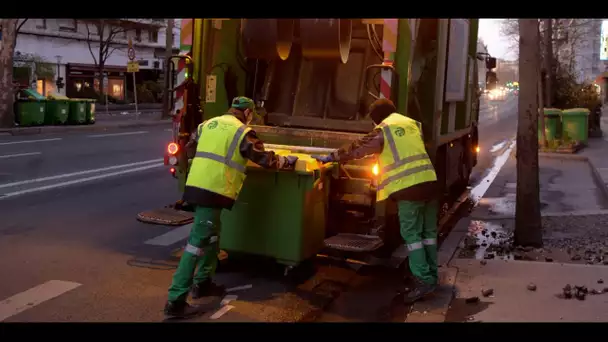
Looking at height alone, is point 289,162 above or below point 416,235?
above

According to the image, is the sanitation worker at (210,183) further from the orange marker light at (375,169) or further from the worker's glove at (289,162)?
the orange marker light at (375,169)

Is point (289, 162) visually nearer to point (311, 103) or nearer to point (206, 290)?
point (206, 290)

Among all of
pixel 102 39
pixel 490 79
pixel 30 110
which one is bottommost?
pixel 30 110

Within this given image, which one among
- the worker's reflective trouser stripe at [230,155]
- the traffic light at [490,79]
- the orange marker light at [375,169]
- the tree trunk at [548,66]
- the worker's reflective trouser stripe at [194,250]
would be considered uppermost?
the tree trunk at [548,66]

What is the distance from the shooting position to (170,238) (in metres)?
7.41

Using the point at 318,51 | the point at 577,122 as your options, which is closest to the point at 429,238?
the point at 318,51

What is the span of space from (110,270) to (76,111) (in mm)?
18437

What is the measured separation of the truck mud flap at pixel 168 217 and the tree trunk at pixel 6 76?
15.8m

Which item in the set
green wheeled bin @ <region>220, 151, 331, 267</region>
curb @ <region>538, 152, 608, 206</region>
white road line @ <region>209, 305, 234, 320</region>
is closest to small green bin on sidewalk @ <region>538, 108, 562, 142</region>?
curb @ <region>538, 152, 608, 206</region>

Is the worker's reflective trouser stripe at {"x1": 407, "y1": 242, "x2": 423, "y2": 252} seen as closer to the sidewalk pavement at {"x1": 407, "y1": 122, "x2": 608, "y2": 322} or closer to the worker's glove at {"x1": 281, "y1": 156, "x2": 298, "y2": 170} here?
the sidewalk pavement at {"x1": 407, "y1": 122, "x2": 608, "y2": 322}

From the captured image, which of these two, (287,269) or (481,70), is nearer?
(287,269)

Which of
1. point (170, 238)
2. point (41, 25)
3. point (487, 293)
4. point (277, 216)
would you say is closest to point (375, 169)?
point (277, 216)

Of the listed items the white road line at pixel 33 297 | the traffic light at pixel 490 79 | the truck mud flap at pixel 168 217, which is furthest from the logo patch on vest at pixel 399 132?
the traffic light at pixel 490 79

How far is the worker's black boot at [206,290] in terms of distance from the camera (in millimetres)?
5395
